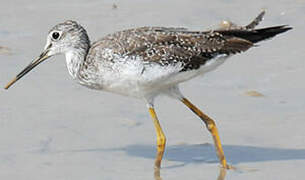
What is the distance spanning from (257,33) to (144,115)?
2.05 metres

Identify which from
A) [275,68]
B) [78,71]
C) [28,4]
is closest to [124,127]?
[78,71]

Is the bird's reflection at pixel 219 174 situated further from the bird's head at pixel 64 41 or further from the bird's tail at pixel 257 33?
the bird's head at pixel 64 41

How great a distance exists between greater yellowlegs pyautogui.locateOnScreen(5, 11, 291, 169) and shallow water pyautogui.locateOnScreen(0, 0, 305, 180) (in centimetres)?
41

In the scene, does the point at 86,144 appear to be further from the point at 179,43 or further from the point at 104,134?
the point at 179,43

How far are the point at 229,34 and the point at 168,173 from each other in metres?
1.90

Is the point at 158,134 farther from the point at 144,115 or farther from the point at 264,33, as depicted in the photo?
the point at 264,33

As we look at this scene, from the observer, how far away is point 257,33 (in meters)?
11.0

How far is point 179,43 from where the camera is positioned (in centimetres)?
1073

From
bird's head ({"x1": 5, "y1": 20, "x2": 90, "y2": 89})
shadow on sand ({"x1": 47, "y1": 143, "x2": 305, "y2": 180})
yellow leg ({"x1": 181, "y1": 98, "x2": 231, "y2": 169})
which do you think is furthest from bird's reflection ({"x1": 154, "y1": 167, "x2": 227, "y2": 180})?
bird's head ({"x1": 5, "y1": 20, "x2": 90, "y2": 89})

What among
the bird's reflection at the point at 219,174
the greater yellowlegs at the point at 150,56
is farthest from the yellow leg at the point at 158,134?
the bird's reflection at the point at 219,174

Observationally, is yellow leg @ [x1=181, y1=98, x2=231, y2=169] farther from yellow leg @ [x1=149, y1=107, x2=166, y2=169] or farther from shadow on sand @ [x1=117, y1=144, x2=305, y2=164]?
yellow leg @ [x1=149, y1=107, x2=166, y2=169]

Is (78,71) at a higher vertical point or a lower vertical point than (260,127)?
higher

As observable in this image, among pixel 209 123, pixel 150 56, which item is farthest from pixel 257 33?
pixel 150 56

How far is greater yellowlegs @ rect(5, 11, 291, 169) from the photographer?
10461 millimetres
